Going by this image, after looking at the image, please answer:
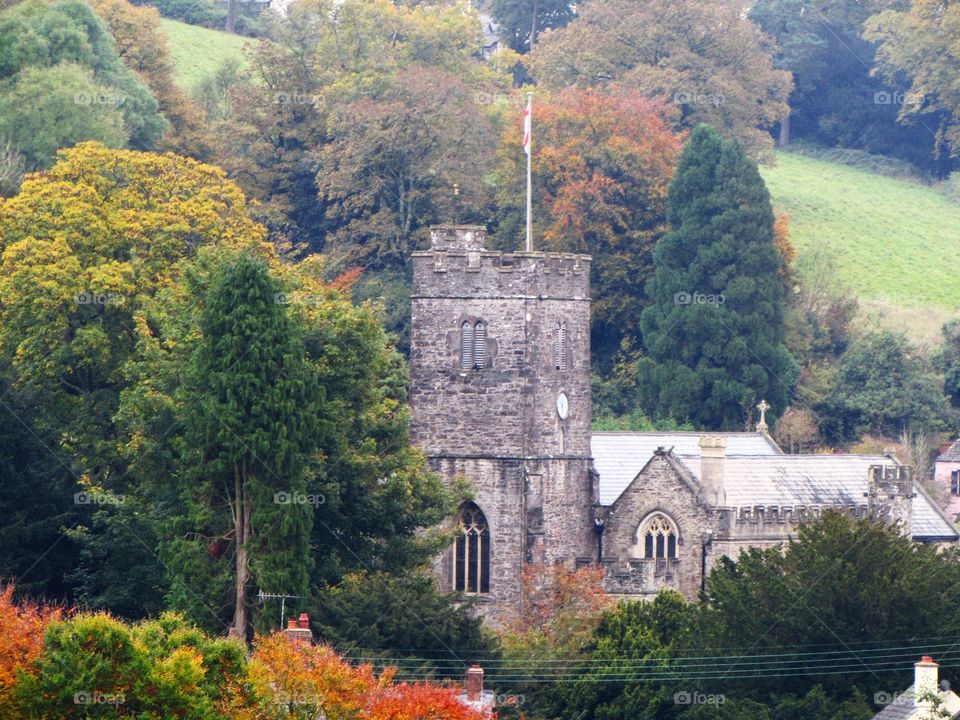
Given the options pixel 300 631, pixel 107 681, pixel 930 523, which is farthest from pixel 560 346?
pixel 107 681

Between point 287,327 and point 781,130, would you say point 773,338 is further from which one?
point 781,130

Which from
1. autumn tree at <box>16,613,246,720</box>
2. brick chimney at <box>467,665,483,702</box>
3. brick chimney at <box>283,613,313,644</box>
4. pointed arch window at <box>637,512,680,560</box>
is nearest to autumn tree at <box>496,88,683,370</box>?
pointed arch window at <box>637,512,680,560</box>

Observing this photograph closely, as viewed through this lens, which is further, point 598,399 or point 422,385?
point 598,399

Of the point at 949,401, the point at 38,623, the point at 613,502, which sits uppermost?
the point at 38,623

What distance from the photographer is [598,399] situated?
292 feet

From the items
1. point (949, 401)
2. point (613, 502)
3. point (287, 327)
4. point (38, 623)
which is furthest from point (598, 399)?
point (38, 623)

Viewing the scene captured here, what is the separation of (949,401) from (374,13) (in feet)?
97.5

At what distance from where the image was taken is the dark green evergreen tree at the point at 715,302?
86.6m

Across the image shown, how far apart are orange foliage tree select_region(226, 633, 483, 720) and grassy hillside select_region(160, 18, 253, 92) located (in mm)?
73313

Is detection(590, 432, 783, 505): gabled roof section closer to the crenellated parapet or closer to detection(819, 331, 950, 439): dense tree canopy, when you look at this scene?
the crenellated parapet

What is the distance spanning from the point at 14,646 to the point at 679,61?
6582 cm

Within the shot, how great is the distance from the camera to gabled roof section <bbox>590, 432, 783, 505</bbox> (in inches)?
2677

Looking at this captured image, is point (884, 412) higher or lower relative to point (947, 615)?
lower

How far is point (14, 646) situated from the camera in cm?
4503
